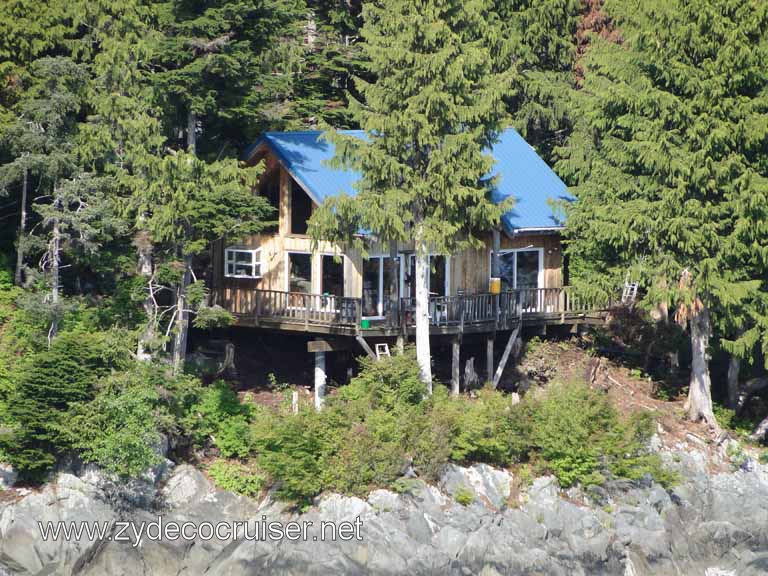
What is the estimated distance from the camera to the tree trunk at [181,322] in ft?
104

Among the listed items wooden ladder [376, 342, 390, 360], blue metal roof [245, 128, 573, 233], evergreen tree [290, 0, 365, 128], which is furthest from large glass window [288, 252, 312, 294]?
evergreen tree [290, 0, 365, 128]

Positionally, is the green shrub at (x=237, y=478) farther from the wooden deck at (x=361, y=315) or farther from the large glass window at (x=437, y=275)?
the large glass window at (x=437, y=275)

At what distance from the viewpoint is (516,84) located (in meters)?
43.2

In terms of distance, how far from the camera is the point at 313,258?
111 feet

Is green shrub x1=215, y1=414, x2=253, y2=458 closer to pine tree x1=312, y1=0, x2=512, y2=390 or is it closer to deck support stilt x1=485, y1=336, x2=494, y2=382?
pine tree x1=312, y1=0, x2=512, y2=390

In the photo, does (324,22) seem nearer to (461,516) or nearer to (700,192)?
(700,192)

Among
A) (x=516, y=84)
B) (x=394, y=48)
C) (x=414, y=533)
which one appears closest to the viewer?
(x=414, y=533)

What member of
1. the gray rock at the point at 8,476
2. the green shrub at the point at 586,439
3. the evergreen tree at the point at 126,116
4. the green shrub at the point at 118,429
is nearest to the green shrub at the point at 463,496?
the green shrub at the point at 586,439

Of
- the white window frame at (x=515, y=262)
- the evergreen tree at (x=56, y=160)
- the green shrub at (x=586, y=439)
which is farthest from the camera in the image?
the white window frame at (x=515, y=262)

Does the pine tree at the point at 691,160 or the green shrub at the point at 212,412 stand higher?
the pine tree at the point at 691,160

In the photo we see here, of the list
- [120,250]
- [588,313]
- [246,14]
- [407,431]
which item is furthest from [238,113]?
[588,313]

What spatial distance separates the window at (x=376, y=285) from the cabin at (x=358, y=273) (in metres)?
0.03

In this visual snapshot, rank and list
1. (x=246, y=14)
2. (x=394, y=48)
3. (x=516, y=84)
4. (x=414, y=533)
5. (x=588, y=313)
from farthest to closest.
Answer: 1. (x=516, y=84)
2. (x=588, y=313)
3. (x=246, y=14)
4. (x=394, y=48)
5. (x=414, y=533)

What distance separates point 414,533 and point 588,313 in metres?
11.8
